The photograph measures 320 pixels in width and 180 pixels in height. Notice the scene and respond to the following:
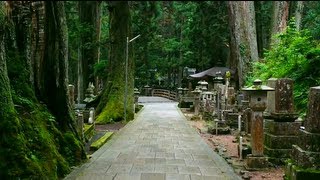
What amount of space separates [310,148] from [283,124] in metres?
2.70

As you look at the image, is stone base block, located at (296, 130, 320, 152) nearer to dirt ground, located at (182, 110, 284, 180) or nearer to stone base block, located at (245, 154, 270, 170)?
dirt ground, located at (182, 110, 284, 180)

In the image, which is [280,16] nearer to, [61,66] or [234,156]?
[234,156]

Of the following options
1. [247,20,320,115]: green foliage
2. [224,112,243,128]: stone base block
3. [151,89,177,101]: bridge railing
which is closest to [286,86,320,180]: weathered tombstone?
[247,20,320,115]: green foliage

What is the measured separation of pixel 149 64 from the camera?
37219mm

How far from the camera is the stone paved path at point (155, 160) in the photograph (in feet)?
23.5

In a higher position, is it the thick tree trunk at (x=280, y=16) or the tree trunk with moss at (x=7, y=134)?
the thick tree trunk at (x=280, y=16)

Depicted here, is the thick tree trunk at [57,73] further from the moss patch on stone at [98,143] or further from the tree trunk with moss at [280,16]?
the tree trunk with moss at [280,16]

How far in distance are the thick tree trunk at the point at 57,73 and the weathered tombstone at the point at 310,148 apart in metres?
5.04

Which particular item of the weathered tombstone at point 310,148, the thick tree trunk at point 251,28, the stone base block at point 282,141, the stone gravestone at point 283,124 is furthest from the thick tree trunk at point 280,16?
the weathered tombstone at point 310,148

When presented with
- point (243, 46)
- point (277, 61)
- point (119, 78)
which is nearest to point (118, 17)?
point (119, 78)

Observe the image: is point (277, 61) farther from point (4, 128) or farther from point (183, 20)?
point (183, 20)

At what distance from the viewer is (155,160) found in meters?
8.59

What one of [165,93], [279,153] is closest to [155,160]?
[279,153]

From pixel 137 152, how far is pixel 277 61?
597 centimetres
